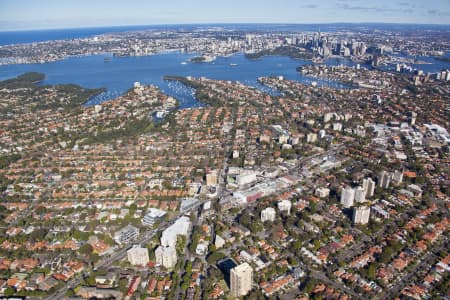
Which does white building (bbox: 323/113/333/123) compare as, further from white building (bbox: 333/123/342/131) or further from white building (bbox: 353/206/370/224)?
white building (bbox: 353/206/370/224)

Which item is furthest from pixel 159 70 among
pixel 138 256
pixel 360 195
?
pixel 138 256

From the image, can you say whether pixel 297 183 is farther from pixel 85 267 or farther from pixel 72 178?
pixel 72 178

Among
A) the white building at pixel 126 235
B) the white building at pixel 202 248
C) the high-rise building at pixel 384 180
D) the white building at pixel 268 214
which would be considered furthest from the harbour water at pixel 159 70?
the white building at pixel 202 248

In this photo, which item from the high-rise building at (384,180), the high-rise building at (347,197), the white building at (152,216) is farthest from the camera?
the high-rise building at (384,180)

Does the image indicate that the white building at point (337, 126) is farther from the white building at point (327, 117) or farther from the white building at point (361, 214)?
→ the white building at point (361, 214)

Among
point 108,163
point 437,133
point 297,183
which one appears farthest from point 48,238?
point 437,133

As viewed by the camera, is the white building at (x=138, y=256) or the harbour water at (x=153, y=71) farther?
the harbour water at (x=153, y=71)
